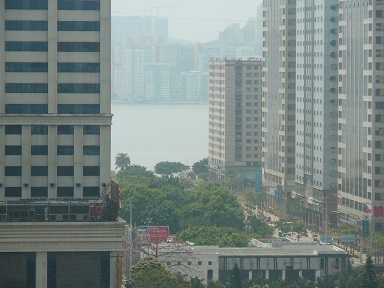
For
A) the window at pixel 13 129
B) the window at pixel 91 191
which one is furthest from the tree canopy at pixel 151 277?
the window at pixel 13 129

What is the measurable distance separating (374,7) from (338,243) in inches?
565

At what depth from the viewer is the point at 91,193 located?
170 feet

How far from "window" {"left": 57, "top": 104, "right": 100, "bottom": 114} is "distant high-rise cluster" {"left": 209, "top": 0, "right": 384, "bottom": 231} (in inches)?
1369

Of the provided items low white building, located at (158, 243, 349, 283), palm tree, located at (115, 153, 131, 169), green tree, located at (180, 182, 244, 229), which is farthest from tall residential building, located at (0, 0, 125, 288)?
palm tree, located at (115, 153, 131, 169)

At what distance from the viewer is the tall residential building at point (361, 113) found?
87.6 m

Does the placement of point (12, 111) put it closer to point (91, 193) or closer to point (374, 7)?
point (91, 193)

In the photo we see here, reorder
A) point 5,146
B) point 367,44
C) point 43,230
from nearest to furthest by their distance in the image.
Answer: point 43,230 < point 5,146 < point 367,44

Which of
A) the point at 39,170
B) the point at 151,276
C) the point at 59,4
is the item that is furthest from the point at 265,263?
the point at 59,4

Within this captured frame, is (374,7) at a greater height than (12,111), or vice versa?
(374,7)

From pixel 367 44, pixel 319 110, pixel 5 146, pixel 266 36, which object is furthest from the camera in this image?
pixel 266 36

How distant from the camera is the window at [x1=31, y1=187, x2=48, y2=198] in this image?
51.5m

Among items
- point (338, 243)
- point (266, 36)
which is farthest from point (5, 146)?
point (266, 36)

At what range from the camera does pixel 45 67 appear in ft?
170

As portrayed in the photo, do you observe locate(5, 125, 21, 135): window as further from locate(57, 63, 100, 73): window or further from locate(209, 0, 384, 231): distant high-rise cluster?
locate(209, 0, 384, 231): distant high-rise cluster
